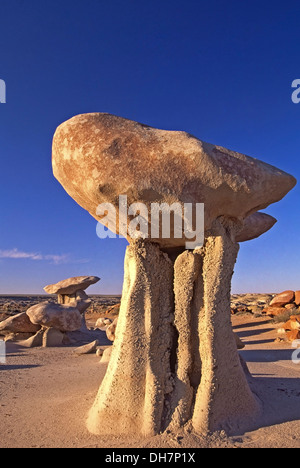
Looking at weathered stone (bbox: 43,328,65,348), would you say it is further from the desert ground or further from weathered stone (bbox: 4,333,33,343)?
the desert ground

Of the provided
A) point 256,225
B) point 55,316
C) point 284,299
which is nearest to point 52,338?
point 55,316

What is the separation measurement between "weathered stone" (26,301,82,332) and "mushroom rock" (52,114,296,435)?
25.5 ft

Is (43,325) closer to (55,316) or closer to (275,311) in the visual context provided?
(55,316)

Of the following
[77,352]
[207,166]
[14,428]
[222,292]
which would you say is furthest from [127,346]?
[77,352]

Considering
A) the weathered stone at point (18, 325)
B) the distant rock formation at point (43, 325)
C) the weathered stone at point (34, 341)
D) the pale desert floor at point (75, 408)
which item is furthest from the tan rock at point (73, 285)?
the pale desert floor at point (75, 408)

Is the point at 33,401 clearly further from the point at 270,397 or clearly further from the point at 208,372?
the point at 270,397

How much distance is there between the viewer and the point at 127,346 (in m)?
4.00

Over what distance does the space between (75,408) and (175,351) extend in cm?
156

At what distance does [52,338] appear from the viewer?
457 inches

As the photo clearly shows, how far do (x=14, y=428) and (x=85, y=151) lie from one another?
10.4 ft

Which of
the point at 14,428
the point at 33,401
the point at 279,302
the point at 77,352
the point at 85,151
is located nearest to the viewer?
the point at 85,151

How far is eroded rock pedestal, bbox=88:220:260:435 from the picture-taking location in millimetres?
3855

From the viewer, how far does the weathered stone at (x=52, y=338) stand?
11.5 metres

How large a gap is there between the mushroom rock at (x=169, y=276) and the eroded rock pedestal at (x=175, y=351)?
1 centimetres
